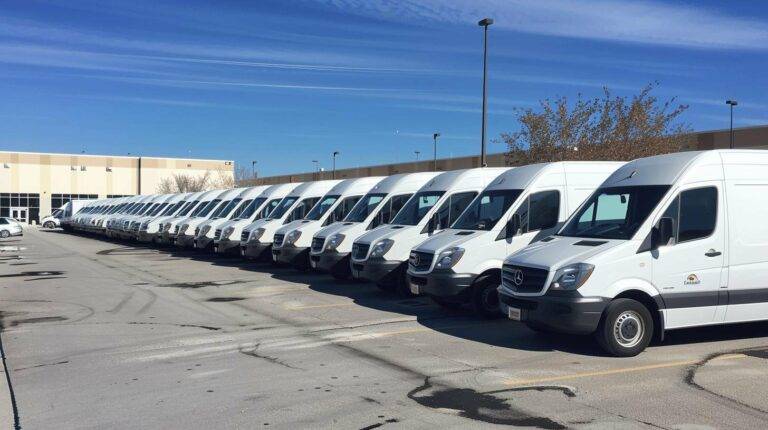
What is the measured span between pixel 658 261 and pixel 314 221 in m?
10.2

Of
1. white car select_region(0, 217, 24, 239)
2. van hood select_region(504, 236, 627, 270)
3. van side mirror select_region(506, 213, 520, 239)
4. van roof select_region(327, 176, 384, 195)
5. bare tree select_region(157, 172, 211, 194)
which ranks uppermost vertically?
bare tree select_region(157, 172, 211, 194)

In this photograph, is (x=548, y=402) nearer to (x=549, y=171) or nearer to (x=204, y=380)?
(x=204, y=380)

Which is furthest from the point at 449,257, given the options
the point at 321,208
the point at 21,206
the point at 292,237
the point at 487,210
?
the point at 21,206

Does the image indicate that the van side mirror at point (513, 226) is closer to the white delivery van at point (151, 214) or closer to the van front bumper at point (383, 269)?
the van front bumper at point (383, 269)

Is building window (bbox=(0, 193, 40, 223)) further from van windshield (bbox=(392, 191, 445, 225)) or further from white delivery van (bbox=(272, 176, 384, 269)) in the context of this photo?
van windshield (bbox=(392, 191, 445, 225))

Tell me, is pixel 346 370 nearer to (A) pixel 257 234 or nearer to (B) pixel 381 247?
(B) pixel 381 247

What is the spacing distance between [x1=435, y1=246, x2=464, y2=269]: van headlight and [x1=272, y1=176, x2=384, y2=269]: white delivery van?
6535 millimetres

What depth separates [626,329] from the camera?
24.8ft

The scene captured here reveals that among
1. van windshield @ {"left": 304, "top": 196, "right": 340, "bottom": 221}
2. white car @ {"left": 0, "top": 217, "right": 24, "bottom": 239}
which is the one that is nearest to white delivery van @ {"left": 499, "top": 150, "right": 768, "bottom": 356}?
van windshield @ {"left": 304, "top": 196, "right": 340, "bottom": 221}

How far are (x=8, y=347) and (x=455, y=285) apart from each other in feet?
19.5

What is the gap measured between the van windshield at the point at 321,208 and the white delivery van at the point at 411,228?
13.6 ft

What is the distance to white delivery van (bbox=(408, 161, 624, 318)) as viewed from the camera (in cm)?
989

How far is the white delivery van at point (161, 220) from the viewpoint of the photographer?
2734 cm

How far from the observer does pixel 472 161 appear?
46.5 metres
